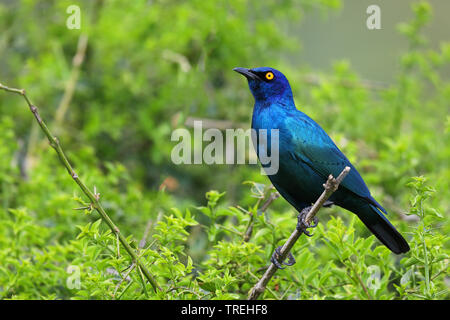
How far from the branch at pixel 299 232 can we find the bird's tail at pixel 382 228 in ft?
1.33

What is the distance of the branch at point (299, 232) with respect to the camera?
1865mm

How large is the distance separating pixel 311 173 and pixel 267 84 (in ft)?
1.75

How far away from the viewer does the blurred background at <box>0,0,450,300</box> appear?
13.7ft

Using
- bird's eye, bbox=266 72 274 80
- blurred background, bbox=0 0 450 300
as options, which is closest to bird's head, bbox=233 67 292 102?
bird's eye, bbox=266 72 274 80

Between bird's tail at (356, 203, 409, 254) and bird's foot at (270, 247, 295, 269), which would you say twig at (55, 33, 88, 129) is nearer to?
bird's foot at (270, 247, 295, 269)

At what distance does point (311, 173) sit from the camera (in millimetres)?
2396

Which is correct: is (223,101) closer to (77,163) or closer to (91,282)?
(77,163)

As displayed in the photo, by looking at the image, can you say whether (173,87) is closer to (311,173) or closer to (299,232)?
(311,173)

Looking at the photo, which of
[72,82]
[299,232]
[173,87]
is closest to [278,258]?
[299,232]

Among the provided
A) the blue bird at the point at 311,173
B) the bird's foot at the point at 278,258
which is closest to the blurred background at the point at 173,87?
the blue bird at the point at 311,173

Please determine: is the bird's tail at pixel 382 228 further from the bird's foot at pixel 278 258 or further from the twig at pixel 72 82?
the twig at pixel 72 82

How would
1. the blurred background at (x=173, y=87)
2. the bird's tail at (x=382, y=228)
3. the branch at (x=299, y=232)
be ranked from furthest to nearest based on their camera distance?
the blurred background at (x=173, y=87), the bird's tail at (x=382, y=228), the branch at (x=299, y=232)

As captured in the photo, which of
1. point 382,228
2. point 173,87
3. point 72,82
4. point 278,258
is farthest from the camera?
point 173,87

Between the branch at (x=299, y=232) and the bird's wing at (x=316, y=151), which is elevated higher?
the bird's wing at (x=316, y=151)
